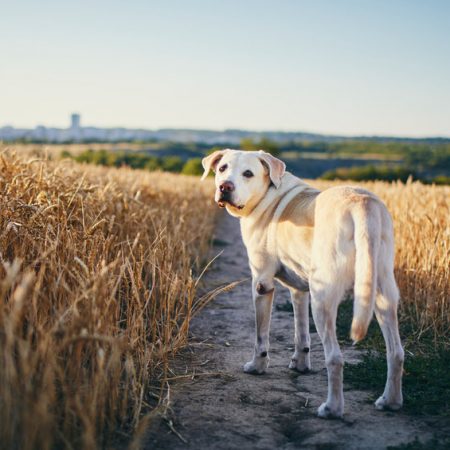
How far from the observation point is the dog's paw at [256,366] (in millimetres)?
4844

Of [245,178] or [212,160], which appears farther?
[212,160]

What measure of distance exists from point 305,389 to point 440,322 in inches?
83.2

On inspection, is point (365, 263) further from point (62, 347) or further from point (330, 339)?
point (62, 347)

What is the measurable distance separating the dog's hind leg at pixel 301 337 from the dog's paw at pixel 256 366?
34cm

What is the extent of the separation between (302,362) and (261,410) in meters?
1.12

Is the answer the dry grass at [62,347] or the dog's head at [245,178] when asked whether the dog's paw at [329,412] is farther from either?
the dog's head at [245,178]

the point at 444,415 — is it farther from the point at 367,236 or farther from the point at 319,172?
the point at 319,172

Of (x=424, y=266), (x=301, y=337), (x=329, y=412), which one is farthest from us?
(x=424, y=266)

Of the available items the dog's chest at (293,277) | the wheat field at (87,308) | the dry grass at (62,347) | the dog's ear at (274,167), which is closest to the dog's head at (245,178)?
the dog's ear at (274,167)

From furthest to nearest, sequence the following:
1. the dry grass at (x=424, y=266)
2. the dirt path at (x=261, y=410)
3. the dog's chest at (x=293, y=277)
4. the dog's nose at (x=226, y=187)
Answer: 1. the dry grass at (x=424, y=266)
2. the dog's nose at (x=226, y=187)
3. the dog's chest at (x=293, y=277)
4. the dirt path at (x=261, y=410)

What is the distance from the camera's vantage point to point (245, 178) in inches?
195

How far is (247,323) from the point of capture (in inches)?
260

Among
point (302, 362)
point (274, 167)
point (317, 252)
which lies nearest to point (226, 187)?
point (274, 167)

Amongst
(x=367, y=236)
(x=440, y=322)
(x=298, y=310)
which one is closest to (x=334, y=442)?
(x=367, y=236)
